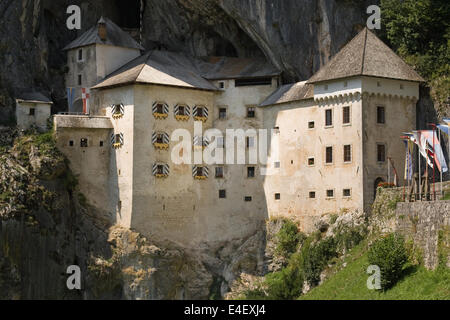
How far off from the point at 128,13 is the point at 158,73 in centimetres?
1501

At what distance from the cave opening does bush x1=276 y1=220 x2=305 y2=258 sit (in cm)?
2685

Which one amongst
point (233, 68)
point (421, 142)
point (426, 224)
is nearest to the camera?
point (426, 224)

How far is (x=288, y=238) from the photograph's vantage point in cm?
8469

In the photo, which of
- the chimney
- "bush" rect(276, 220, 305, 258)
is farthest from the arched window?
"bush" rect(276, 220, 305, 258)

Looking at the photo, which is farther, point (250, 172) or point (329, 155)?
point (250, 172)

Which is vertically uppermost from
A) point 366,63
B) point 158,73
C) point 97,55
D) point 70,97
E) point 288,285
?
point 97,55

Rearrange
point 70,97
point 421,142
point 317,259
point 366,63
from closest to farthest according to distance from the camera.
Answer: point 421,142, point 317,259, point 366,63, point 70,97

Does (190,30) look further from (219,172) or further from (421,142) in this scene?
(421,142)

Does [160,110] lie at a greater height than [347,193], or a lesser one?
greater

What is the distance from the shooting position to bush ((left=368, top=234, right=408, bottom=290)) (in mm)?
69062

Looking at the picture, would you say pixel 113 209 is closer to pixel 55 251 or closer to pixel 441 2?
pixel 55 251

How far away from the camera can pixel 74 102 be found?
93.9 metres

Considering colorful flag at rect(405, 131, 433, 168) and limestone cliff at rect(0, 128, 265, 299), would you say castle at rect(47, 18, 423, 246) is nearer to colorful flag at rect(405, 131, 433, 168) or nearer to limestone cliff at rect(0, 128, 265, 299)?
limestone cliff at rect(0, 128, 265, 299)

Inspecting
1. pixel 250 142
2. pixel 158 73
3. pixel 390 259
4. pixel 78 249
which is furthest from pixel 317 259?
pixel 158 73
